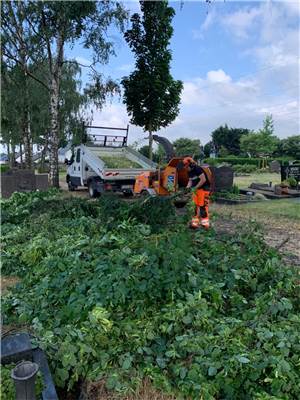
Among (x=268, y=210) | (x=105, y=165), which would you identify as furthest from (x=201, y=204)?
(x=105, y=165)

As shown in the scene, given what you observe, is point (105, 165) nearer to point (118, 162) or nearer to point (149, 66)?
point (118, 162)

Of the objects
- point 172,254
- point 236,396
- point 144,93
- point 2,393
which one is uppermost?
point 144,93

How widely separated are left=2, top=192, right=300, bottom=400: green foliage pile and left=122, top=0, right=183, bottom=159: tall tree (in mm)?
14059

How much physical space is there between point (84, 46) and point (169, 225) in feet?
40.1

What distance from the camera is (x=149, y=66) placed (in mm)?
18078

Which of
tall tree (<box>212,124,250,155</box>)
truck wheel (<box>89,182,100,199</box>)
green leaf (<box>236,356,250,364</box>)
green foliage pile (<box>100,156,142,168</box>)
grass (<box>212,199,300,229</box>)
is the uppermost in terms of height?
tall tree (<box>212,124,250,155</box>)

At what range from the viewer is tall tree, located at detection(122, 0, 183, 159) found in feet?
58.6

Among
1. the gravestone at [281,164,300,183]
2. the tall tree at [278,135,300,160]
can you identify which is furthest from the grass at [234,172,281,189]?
the tall tree at [278,135,300,160]

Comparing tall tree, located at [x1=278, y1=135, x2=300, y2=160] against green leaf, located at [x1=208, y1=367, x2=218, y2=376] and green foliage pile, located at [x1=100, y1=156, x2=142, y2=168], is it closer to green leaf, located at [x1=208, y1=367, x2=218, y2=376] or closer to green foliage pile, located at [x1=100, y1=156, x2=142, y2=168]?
green foliage pile, located at [x1=100, y1=156, x2=142, y2=168]

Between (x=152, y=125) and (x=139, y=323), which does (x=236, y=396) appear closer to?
(x=139, y=323)

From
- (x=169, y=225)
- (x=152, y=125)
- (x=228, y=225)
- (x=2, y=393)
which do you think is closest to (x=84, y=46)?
(x=152, y=125)

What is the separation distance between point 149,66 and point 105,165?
679 centimetres

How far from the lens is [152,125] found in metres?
18.7

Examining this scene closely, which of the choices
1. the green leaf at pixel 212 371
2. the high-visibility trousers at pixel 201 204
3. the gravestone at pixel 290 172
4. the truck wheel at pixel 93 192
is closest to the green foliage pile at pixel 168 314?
the green leaf at pixel 212 371
